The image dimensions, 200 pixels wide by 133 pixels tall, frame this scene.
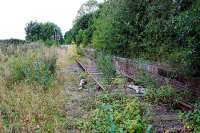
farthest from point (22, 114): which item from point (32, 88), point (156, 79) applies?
point (156, 79)

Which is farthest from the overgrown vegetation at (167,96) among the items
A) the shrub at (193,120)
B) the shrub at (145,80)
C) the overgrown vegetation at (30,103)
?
the overgrown vegetation at (30,103)

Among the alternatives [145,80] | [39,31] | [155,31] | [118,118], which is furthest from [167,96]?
[39,31]

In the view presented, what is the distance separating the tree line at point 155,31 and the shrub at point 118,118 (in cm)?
214

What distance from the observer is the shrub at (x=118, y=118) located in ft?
21.1

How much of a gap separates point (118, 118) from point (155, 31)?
21.4 feet

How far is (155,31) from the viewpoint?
13.1 m

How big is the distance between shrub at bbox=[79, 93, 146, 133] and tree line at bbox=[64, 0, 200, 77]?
2141 millimetres

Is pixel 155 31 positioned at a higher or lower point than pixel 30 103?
higher

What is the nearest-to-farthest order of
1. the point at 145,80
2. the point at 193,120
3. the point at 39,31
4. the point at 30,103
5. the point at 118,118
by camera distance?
the point at 193,120 → the point at 118,118 → the point at 30,103 → the point at 145,80 → the point at 39,31

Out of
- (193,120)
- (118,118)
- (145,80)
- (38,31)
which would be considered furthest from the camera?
(38,31)

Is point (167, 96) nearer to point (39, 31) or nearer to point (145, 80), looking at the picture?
point (145, 80)

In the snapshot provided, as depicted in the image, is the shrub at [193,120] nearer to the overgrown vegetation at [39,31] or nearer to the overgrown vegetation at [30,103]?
the overgrown vegetation at [30,103]

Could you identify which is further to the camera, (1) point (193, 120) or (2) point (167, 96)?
(2) point (167, 96)

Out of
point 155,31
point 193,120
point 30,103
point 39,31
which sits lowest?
point 30,103
